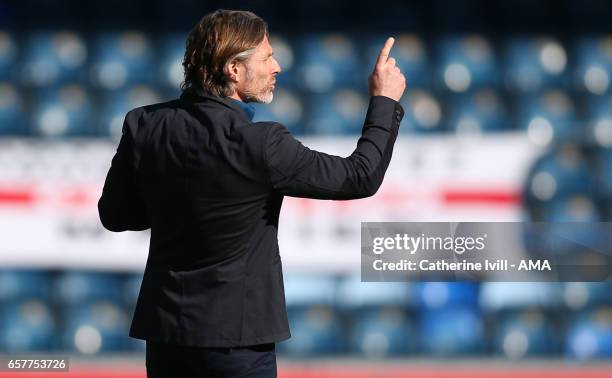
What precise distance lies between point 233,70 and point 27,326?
2271 millimetres

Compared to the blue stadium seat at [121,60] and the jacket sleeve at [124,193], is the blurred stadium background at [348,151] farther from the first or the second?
the jacket sleeve at [124,193]

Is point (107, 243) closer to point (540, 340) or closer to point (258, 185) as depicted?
point (540, 340)

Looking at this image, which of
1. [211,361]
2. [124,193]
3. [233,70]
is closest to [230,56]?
[233,70]

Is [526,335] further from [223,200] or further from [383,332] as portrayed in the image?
[223,200]

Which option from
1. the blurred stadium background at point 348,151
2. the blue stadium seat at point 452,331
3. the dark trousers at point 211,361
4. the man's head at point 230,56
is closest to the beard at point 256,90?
the man's head at point 230,56

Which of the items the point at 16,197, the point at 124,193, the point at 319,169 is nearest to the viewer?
the point at 319,169

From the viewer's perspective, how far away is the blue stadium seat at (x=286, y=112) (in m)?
3.56

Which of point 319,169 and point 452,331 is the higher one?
point 319,169

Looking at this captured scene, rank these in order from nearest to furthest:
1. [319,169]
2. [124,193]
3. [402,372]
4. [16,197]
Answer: [319,169] → [124,193] → [402,372] → [16,197]

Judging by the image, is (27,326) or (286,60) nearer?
(27,326)

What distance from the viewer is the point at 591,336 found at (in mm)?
3439

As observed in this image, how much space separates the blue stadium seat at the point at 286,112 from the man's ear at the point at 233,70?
2076 millimetres

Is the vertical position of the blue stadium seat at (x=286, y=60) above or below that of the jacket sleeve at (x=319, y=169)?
above

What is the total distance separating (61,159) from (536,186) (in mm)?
1644
